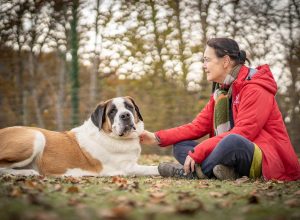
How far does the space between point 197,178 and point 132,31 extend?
888 cm

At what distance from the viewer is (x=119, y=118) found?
550cm

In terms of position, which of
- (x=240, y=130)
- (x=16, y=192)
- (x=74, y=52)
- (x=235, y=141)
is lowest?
(x=16, y=192)

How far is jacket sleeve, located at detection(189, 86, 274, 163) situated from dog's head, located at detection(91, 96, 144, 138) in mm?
1154

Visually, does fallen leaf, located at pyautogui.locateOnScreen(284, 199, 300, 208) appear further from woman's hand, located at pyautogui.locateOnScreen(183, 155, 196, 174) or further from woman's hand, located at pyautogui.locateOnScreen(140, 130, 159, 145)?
woman's hand, located at pyautogui.locateOnScreen(140, 130, 159, 145)

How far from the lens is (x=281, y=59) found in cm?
1087

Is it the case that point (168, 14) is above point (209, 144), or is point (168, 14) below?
above

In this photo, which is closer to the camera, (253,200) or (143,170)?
(253,200)

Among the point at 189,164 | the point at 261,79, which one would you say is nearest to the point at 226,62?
the point at 261,79

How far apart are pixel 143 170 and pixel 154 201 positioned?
2.47 meters

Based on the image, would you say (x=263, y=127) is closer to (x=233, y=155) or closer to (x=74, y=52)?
(x=233, y=155)

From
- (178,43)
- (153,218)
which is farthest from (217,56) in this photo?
(178,43)

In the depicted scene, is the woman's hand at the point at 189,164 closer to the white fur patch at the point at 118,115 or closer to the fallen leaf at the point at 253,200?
the white fur patch at the point at 118,115

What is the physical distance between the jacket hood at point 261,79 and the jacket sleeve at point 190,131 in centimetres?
75

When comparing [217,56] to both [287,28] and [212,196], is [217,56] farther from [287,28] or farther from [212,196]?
[287,28]
